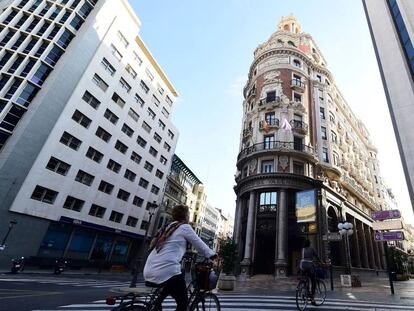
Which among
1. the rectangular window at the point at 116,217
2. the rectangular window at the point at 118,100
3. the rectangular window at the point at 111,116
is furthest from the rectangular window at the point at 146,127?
the rectangular window at the point at 116,217

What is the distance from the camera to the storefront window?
24.3 metres

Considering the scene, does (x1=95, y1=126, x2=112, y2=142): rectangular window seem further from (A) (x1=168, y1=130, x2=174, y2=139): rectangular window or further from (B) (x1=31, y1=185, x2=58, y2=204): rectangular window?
(A) (x1=168, y1=130, x2=174, y2=139): rectangular window

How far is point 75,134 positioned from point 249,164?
20.1 metres

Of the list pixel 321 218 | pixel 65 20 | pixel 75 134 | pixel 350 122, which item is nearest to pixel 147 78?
pixel 65 20

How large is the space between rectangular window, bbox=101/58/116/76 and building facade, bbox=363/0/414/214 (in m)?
30.4

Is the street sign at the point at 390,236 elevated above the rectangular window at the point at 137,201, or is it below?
below

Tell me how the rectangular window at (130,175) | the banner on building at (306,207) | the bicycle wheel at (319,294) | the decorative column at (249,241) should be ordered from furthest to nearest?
1. the rectangular window at (130,175)
2. the decorative column at (249,241)
3. the banner on building at (306,207)
4. the bicycle wheel at (319,294)

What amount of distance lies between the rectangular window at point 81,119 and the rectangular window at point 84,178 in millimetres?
5497

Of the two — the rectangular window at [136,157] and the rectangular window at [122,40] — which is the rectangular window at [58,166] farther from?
the rectangular window at [122,40]

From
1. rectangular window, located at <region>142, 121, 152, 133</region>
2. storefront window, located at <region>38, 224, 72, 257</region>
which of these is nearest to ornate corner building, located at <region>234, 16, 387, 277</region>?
rectangular window, located at <region>142, 121, 152, 133</region>

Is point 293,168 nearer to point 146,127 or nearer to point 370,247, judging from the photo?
point 370,247

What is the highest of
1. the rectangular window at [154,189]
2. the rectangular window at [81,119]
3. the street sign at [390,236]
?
the rectangular window at [81,119]

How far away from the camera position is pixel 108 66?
32.7m

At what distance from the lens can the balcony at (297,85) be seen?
33.2 m
